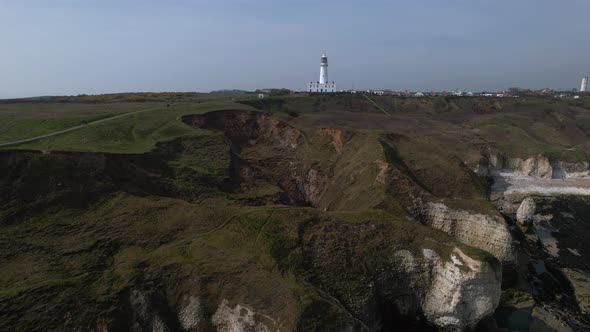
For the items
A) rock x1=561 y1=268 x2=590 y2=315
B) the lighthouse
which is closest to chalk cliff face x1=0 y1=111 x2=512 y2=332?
rock x1=561 y1=268 x2=590 y2=315

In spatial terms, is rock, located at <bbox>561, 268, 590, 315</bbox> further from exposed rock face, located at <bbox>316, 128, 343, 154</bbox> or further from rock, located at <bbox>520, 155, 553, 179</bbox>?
rock, located at <bbox>520, 155, 553, 179</bbox>

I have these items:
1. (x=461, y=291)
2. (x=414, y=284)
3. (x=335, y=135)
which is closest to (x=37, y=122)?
(x=335, y=135)

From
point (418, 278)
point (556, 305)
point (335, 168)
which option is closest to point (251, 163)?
point (335, 168)

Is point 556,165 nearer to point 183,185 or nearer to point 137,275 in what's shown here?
point 183,185

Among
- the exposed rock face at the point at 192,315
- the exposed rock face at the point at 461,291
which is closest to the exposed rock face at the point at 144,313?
the exposed rock face at the point at 192,315

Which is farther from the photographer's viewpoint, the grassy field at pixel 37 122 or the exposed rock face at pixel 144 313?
the grassy field at pixel 37 122

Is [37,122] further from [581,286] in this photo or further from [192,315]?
[581,286]

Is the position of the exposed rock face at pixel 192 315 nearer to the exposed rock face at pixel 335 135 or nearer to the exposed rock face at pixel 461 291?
the exposed rock face at pixel 461 291

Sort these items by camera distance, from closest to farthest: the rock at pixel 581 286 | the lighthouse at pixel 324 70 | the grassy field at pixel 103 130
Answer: the rock at pixel 581 286, the grassy field at pixel 103 130, the lighthouse at pixel 324 70
